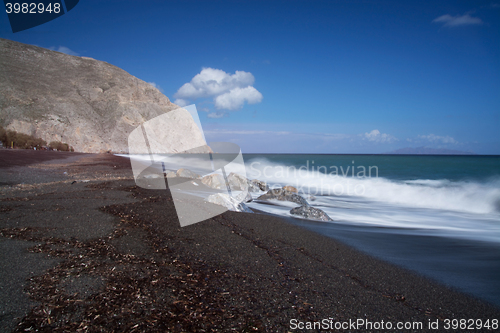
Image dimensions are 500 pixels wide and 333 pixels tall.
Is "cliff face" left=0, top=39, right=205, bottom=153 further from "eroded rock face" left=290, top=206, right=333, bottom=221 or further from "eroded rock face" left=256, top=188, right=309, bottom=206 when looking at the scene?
"eroded rock face" left=290, top=206, right=333, bottom=221

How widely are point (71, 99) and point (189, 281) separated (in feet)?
229

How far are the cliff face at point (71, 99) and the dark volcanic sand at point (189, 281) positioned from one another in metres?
52.4

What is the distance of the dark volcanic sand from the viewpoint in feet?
7.68

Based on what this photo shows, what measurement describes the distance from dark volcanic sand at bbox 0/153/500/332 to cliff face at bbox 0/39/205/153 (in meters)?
52.4

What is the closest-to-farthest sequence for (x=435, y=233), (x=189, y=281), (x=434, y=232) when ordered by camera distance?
(x=189, y=281) < (x=435, y=233) < (x=434, y=232)

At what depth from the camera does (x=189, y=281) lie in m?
3.03

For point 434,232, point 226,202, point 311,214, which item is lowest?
point 434,232

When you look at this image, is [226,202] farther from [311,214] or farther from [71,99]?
[71,99]

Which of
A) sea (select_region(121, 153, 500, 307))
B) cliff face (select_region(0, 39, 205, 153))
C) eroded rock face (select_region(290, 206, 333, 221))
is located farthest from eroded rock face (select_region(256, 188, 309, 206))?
cliff face (select_region(0, 39, 205, 153))

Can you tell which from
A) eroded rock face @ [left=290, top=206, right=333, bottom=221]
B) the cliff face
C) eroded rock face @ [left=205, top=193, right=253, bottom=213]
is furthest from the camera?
the cliff face

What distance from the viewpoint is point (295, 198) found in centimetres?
1048

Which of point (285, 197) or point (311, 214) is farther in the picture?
point (285, 197)

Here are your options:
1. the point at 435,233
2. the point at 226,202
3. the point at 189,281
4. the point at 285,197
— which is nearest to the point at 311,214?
the point at 226,202

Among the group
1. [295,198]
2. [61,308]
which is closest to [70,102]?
[295,198]
